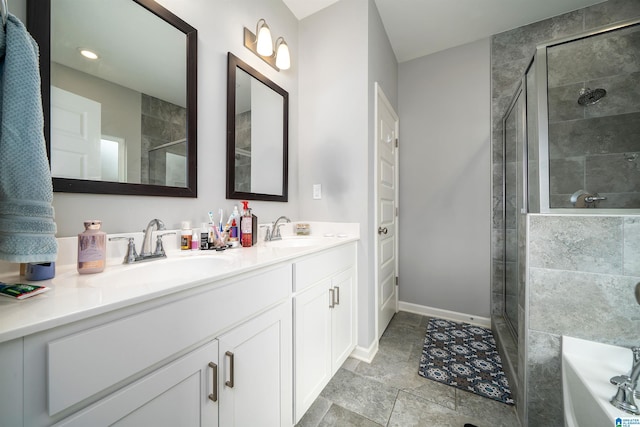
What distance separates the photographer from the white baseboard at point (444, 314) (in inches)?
88.4

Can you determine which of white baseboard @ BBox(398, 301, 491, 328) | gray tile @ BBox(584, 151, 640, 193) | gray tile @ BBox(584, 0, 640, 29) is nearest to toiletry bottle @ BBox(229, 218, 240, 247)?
white baseboard @ BBox(398, 301, 491, 328)

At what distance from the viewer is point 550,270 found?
1128 millimetres

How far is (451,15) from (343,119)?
139cm

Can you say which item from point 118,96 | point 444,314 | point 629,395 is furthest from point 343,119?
point 444,314

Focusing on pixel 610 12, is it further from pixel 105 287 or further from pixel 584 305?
pixel 105 287

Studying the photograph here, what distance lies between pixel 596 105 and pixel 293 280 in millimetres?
2559

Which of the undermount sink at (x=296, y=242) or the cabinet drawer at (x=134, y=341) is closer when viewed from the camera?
the cabinet drawer at (x=134, y=341)

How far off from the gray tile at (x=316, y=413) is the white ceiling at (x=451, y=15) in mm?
2789

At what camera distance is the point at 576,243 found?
1087 millimetres

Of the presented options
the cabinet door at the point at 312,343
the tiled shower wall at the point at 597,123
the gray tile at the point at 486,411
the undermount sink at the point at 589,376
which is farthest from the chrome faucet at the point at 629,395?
the cabinet door at the point at 312,343

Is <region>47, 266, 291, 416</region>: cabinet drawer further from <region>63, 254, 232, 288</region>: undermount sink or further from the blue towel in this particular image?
the blue towel

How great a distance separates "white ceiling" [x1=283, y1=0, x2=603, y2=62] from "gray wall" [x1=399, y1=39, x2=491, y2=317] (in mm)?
183

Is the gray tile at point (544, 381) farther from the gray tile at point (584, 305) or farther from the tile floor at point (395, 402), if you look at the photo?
the tile floor at point (395, 402)

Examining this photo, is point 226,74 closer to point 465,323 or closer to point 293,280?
point 293,280
